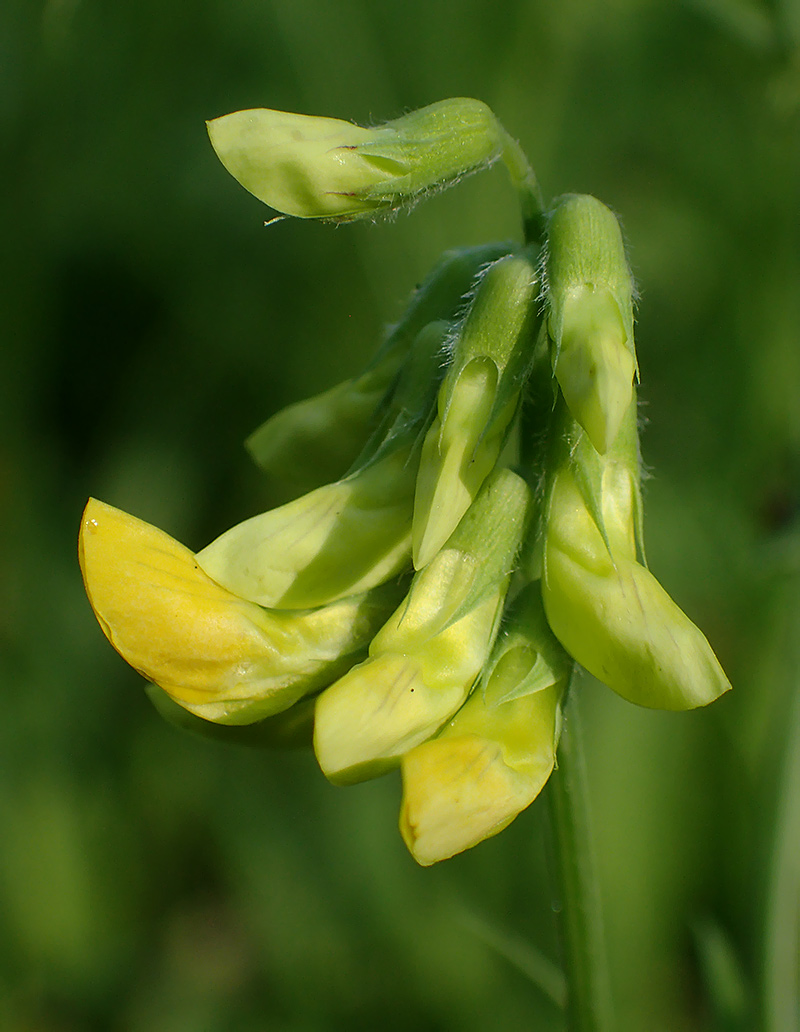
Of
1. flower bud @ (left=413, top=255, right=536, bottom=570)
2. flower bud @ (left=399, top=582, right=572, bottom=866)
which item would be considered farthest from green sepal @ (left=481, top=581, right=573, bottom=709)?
flower bud @ (left=413, top=255, right=536, bottom=570)

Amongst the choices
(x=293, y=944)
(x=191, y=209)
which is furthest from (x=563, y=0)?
(x=293, y=944)

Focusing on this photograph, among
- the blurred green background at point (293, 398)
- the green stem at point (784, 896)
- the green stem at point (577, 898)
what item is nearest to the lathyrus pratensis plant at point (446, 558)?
the green stem at point (577, 898)

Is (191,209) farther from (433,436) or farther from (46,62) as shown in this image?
(433,436)

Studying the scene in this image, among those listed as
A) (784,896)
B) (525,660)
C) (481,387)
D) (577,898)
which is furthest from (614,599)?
(784,896)

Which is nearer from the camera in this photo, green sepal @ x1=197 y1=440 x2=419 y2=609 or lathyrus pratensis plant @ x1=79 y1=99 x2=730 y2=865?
lathyrus pratensis plant @ x1=79 y1=99 x2=730 y2=865

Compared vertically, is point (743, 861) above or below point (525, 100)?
below

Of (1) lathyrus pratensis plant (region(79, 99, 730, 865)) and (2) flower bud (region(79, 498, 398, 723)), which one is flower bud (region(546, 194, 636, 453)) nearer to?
(1) lathyrus pratensis plant (region(79, 99, 730, 865))
